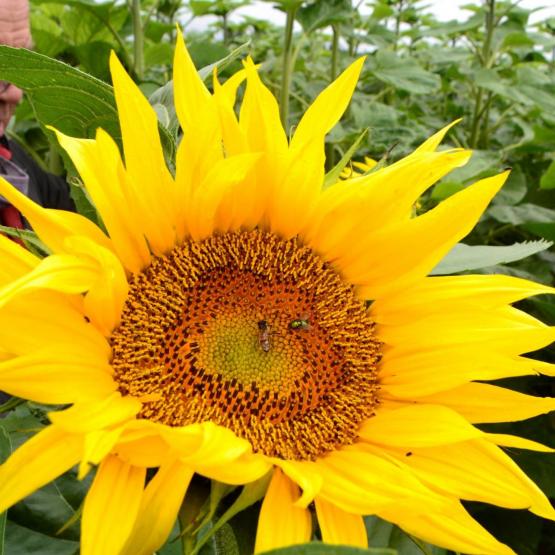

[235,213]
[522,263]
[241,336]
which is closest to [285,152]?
[235,213]

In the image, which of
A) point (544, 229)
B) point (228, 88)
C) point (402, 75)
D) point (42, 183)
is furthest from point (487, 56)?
point (228, 88)

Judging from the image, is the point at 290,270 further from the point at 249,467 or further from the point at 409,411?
the point at 249,467

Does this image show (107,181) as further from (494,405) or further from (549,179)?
(549,179)

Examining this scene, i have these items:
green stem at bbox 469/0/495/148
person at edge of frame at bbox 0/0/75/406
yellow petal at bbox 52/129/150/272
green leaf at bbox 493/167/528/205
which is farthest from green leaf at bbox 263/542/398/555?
green stem at bbox 469/0/495/148

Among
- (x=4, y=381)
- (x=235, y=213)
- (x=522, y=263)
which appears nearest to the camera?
(x=4, y=381)

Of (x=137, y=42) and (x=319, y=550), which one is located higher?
(x=319, y=550)

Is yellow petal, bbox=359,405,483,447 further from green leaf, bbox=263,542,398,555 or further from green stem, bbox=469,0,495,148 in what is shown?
green stem, bbox=469,0,495,148
